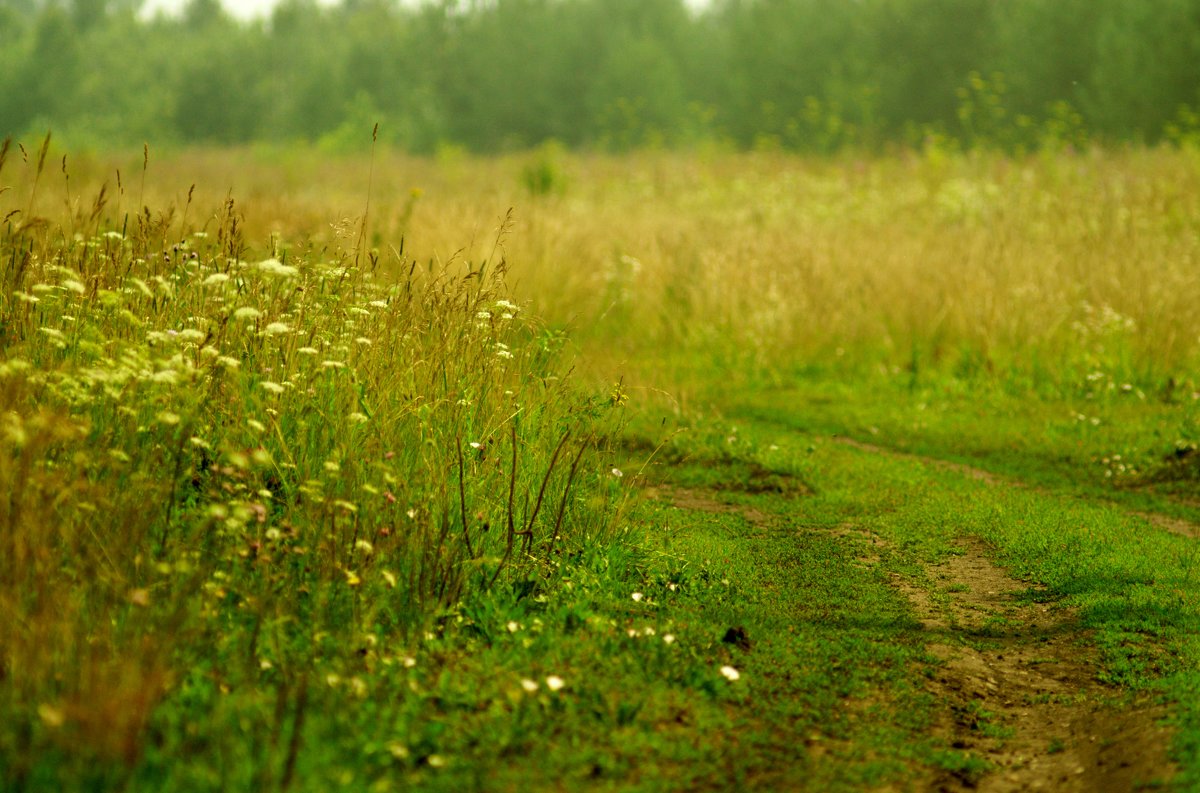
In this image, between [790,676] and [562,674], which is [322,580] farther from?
[790,676]

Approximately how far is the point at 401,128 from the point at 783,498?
146 feet

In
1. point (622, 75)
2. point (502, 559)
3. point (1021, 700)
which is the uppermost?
point (622, 75)

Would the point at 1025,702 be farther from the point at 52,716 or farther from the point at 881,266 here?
the point at 881,266

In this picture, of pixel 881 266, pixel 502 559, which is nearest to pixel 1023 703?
pixel 502 559

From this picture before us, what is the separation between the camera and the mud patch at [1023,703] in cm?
400

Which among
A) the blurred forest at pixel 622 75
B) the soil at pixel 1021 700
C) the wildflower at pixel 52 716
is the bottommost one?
the soil at pixel 1021 700

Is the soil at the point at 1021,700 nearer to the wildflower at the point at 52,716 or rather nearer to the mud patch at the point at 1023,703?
the mud patch at the point at 1023,703

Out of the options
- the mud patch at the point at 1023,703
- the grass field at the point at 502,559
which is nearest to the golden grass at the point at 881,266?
the grass field at the point at 502,559

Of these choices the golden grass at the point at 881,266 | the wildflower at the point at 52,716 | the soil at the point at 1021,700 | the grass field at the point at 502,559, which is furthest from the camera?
the golden grass at the point at 881,266

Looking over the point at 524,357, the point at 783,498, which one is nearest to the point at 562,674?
the point at 524,357

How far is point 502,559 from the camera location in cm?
495

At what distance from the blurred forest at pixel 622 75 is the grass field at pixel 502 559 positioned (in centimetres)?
1526

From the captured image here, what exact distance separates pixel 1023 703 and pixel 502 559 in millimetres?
2184

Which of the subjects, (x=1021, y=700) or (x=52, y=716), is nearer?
(x=52, y=716)
